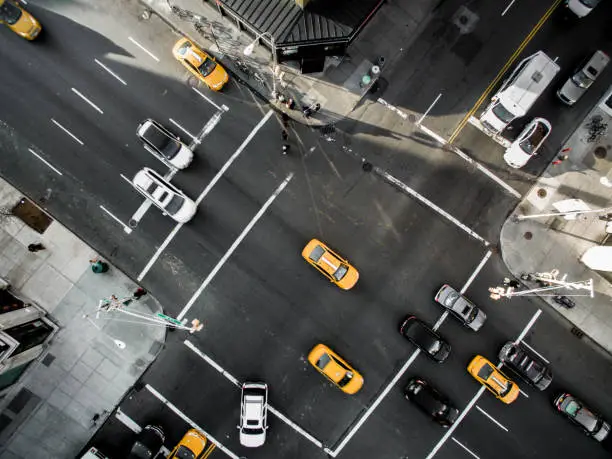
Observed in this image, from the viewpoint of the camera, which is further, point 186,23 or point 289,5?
point 186,23

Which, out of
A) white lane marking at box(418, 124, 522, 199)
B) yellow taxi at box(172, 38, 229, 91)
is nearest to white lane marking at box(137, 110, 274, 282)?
yellow taxi at box(172, 38, 229, 91)

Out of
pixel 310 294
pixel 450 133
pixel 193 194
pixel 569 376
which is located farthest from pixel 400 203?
pixel 569 376

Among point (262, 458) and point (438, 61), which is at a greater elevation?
point (438, 61)

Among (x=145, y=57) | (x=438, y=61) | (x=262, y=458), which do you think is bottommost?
(x=262, y=458)

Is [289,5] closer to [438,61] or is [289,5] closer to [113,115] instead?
[438,61]

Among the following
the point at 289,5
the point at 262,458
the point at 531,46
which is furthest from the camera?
the point at 531,46

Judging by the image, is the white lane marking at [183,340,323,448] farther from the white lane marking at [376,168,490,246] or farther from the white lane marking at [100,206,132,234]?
the white lane marking at [376,168,490,246]

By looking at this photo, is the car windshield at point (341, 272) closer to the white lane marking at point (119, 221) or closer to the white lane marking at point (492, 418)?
the white lane marking at point (492, 418)
